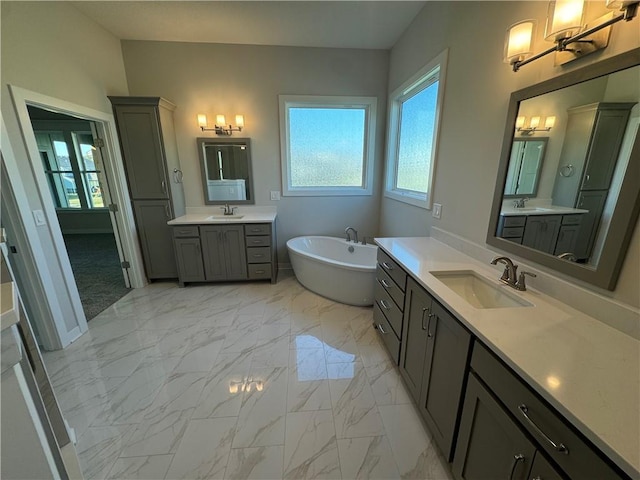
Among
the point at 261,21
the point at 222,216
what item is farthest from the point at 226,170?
the point at 261,21

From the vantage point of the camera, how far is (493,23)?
1560 millimetres


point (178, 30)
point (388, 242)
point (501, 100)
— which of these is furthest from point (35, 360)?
point (178, 30)

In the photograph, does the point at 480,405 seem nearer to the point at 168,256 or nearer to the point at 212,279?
the point at 212,279

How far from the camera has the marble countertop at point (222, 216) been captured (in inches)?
122

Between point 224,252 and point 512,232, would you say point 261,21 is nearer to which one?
point 224,252

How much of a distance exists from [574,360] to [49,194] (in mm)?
3448

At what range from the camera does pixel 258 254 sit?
326cm

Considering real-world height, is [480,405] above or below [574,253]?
below

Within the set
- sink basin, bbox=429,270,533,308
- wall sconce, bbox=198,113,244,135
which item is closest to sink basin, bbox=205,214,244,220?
wall sconce, bbox=198,113,244,135

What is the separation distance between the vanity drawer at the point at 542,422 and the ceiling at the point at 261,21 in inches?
117

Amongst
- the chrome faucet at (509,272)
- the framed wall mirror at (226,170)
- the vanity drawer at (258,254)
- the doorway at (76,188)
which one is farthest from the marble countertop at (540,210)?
the doorway at (76,188)

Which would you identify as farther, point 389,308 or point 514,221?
point 389,308

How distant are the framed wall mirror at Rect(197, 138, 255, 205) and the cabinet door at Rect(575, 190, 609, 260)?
327cm

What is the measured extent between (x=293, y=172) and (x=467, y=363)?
3116 millimetres
